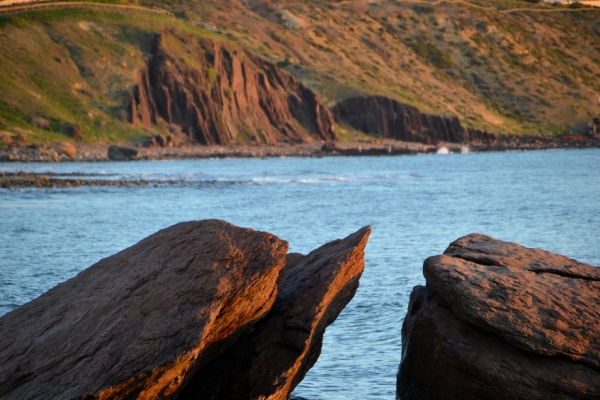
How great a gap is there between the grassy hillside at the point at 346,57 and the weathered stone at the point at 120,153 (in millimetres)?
5269

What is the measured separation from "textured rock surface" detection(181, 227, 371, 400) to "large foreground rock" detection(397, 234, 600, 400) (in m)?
1.03

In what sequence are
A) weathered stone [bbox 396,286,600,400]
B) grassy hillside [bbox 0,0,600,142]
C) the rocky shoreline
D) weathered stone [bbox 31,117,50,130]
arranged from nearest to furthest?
weathered stone [bbox 396,286,600,400]
the rocky shoreline
weathered stone [bbox 31,117,50,130]
grassy hillside [bbox 0,0,600,142]

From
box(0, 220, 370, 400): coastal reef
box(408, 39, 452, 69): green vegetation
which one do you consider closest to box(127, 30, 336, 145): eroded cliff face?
box(408, 39, 452, 69): green vegetation

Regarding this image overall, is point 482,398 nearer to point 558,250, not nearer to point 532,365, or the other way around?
point 532,365

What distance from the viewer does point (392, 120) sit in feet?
382

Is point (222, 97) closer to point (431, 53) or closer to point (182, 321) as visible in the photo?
point (431, 53)

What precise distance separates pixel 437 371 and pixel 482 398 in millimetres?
664

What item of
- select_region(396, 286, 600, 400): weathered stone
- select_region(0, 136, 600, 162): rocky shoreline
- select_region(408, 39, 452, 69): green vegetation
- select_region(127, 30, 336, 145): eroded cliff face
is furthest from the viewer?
select_region(408, 39, 452, 69): green vegetation

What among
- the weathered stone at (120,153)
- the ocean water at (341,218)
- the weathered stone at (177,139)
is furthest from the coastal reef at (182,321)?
the weathered stone at (177,139)

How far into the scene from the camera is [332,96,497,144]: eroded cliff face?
376 ft

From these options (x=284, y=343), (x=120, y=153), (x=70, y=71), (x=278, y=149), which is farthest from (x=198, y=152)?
(x=284, y=343)

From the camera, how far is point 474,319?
30.1 feet

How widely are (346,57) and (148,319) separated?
127m

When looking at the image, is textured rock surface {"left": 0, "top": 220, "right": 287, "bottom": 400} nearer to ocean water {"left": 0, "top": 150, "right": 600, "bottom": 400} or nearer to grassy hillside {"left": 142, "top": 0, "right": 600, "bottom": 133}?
ocean water {"left": 0, "top": 150, "right": 600, "bottom": 400}
